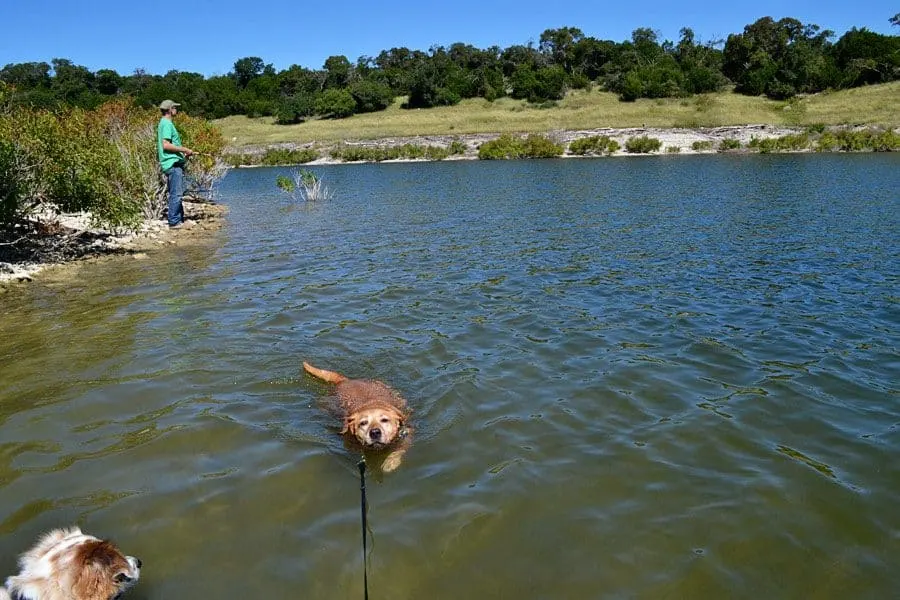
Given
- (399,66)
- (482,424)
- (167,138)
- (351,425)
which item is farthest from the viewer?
(399,66)

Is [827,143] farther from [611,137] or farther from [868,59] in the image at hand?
[868,59]

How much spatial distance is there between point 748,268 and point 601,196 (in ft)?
47.5

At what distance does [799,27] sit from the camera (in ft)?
306

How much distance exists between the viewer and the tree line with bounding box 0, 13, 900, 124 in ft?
263

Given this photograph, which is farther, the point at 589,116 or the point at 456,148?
the point at 589,116

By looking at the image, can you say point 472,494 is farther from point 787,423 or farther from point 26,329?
point 26,329

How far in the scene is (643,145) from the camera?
5912 centimetres

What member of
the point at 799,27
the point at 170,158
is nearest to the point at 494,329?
→ the point at 170,158

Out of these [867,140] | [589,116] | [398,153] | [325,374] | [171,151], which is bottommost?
[325,374]

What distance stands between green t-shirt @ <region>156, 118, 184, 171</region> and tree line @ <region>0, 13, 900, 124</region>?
65051 mm

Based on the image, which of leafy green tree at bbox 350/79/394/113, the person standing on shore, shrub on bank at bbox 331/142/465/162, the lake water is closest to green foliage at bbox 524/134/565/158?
shrub on bank at bbox 331/142/465/162

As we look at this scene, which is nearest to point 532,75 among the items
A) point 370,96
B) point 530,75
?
point 530,75

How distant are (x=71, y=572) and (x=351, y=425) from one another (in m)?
2.69

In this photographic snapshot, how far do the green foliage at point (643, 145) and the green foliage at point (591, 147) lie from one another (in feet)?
4.47
